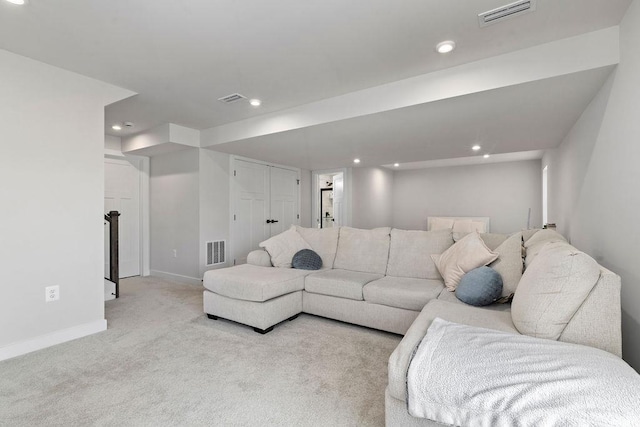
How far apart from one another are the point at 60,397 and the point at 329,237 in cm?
270

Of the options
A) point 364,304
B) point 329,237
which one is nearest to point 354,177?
point 329,237

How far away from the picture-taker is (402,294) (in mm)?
2602

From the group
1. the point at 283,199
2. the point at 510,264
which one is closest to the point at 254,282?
the point at 510,264

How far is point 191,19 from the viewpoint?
1.99m

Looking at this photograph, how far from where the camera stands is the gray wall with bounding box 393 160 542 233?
23.3 feet

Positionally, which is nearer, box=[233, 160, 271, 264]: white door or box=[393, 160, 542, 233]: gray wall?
box=[233, 160, 271, 264]: white door

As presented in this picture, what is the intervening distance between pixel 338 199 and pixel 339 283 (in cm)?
415

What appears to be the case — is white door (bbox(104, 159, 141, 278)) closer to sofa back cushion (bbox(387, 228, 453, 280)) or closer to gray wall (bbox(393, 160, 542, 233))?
sofa back cushion (bbox(387, 228, 453, 280))

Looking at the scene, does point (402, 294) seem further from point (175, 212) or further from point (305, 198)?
point (305, 198)

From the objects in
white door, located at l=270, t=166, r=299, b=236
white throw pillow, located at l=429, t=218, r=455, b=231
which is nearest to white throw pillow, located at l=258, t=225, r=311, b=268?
white door, located at l=270, t=166, r=299, b=236

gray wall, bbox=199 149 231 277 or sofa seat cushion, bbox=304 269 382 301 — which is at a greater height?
gray wall, bbox=199 149 231 277

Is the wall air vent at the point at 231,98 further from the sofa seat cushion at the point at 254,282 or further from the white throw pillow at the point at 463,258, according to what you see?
the white throw pillow at the point at 463,258

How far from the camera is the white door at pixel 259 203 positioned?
5.14 metres

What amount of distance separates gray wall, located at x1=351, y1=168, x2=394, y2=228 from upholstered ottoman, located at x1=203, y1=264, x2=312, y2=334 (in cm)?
390
